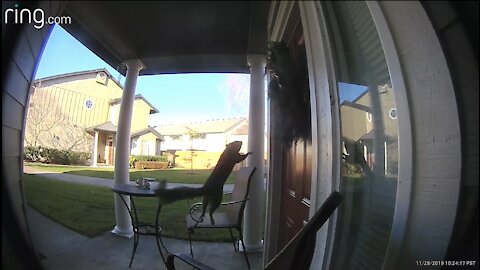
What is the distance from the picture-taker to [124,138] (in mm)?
636

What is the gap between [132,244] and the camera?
0.69 meters

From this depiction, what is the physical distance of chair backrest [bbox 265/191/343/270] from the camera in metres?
0.71

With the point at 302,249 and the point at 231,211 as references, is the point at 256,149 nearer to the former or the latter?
the point at 231,211

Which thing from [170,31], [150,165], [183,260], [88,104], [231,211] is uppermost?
[170,31]

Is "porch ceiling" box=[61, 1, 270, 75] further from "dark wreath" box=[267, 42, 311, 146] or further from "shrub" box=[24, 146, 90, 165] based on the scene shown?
"shrub" box=[24, 146, 90, 165]

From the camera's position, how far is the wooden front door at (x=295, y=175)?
2.56 ft

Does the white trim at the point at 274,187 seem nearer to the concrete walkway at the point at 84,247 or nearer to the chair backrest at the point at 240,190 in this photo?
the chair backrest at the point at 240,190

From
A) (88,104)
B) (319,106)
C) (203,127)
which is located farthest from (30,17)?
(319,106)

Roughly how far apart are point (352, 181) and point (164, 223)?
46 cm

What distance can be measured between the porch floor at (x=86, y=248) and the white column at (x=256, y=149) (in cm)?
19

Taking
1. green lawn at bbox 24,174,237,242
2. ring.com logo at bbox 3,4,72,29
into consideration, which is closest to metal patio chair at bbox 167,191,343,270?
green lawn at bbox 24,174,237,242

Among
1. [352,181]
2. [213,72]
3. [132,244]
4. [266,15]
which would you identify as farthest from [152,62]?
[352,181]

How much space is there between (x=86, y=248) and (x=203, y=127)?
38 cm

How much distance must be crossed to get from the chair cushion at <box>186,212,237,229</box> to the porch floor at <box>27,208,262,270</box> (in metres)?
0.06
